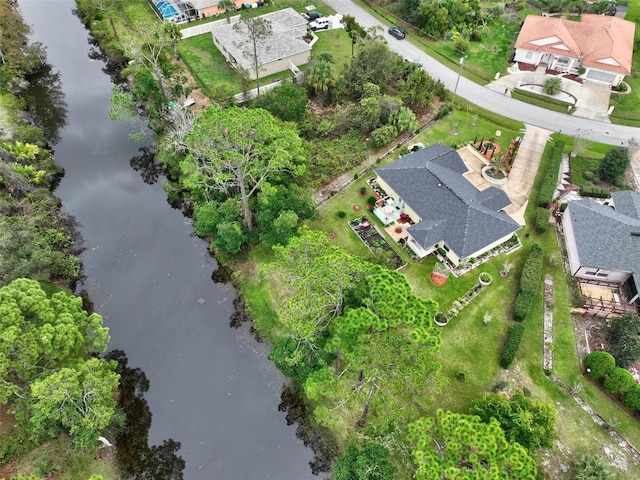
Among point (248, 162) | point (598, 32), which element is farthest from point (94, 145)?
point (598, 32)

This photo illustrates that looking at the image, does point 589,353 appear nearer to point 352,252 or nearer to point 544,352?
point 544,352

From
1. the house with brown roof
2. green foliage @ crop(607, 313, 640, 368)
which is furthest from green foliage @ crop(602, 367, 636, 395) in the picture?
the house with brown roof

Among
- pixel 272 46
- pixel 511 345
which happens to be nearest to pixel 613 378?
pixel 511 345

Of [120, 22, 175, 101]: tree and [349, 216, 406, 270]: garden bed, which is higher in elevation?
[120, 22, 175, 101]: tree

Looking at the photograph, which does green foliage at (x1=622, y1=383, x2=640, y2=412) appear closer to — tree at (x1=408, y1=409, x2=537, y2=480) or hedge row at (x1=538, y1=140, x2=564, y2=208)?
tree at (x1=408, y1=409, x2=537, y2=480)

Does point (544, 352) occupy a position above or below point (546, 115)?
below

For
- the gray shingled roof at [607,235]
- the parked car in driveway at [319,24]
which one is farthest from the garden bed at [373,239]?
the parked car in driveway at [319,24]

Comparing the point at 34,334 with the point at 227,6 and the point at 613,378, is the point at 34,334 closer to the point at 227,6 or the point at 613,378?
the point at 613,378
